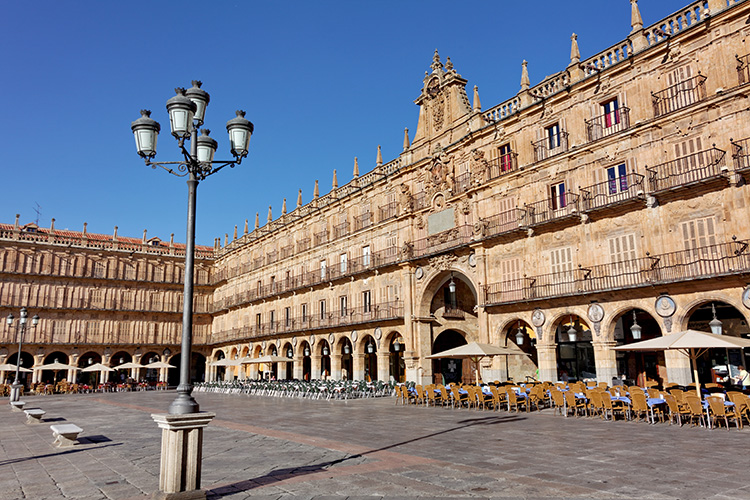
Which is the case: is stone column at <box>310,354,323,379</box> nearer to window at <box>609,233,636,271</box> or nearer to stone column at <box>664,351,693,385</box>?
window at <box>609,233,636,271</box>

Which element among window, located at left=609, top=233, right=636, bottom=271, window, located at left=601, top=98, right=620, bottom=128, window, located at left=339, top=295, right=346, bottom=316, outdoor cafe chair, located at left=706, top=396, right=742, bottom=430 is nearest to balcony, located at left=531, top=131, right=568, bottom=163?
window, located at left=601, top=98, right=620, bottom=128

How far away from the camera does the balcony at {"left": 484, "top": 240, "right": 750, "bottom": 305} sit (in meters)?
17.4

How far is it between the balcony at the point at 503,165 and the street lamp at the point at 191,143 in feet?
62.7

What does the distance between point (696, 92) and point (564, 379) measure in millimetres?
12297

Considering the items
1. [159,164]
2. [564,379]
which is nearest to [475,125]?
[564,379]

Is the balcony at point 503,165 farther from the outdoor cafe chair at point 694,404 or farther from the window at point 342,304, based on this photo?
the window at point 342,304

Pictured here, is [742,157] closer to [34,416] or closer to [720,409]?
[720,409]

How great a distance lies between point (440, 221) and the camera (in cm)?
2902

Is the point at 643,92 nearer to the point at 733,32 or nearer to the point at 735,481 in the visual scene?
the point at 733,32

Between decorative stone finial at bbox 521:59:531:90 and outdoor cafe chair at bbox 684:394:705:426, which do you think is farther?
decorative stone finial at bbox 521:59:531:90

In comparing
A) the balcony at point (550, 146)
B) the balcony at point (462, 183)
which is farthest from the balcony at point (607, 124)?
the balcony at point (462, 183)

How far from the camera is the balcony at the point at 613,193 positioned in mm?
20172

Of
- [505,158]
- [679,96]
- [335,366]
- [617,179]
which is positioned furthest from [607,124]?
[335,366]

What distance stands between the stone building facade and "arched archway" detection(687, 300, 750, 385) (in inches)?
2.8
